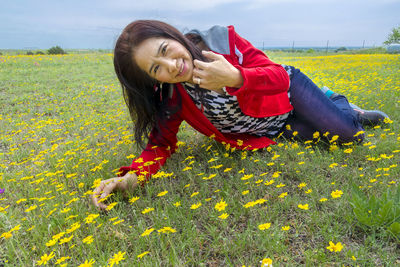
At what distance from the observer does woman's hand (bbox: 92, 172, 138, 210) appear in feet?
6.59

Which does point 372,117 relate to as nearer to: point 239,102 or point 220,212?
point 239,102

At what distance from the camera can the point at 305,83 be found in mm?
2744

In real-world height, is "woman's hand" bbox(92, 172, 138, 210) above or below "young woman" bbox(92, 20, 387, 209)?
below

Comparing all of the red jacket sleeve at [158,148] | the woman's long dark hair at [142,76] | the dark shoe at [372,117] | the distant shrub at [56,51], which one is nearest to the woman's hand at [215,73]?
the woman's long dark hair at [142,76]

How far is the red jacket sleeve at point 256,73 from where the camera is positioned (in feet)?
5.88

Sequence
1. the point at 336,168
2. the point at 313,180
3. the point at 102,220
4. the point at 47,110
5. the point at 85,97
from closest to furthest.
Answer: the point at 102,220
the point at 313,180
the point at 336,168
the point at 47,110
the point at 85,97

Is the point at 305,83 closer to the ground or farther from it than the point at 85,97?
farther from it

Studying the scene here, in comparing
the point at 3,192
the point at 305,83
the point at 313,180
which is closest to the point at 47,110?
the point at 3,192

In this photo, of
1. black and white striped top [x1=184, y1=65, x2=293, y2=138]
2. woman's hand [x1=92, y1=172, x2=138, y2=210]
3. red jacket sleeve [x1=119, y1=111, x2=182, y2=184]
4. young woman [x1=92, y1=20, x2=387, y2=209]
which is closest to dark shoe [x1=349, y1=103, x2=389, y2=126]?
young woman [x1=92, y1=20, x2=387, y2=209]

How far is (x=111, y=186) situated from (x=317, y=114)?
6.51 ft

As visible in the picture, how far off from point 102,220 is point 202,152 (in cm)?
132

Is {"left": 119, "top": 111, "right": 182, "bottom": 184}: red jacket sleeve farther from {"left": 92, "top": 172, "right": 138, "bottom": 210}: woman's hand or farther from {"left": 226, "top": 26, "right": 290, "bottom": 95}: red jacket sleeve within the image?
{"left": 226, "top": 26, "right": 290, "bottom": 95}: red jacket sleeve

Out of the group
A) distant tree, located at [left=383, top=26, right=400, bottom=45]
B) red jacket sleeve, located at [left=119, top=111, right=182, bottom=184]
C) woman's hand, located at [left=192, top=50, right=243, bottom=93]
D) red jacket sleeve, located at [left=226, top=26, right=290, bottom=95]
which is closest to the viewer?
woman's hand, located at [left=192, top=50, right=243, bottom=93]

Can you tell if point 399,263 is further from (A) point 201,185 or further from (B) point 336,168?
(A) point 201,185
